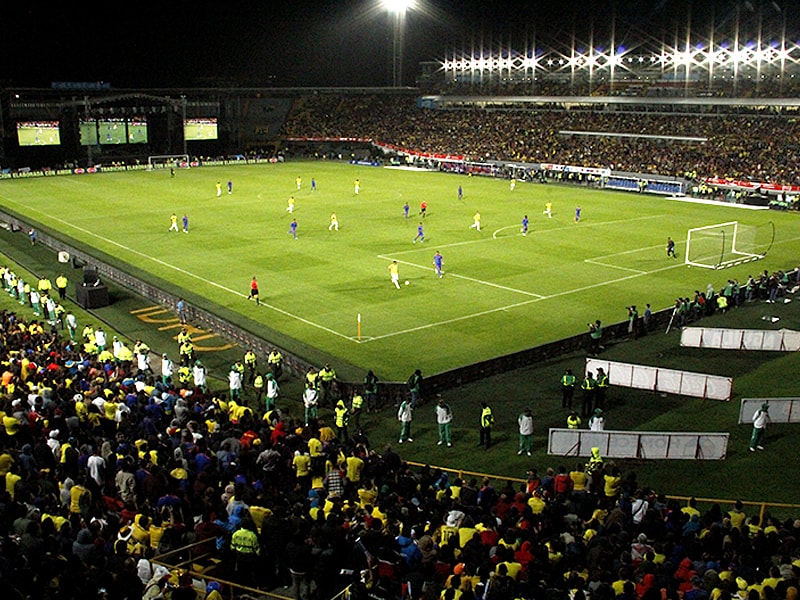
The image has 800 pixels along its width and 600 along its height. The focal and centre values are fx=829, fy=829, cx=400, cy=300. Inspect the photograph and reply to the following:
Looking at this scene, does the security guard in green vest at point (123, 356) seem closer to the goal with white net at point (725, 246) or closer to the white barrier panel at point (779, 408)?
the white barrier panel at point (779, 408)

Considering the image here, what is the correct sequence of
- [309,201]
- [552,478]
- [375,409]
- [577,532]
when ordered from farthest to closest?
[309,201]
[375,409]
[552,478]
[577,532]

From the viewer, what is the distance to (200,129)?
105 m

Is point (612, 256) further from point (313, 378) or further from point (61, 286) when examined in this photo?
point (61, 286)

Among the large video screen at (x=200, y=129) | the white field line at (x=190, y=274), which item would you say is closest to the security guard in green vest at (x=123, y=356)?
the white field line at (x=190, y=274)

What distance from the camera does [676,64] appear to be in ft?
311

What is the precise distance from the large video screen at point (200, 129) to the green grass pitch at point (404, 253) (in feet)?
82.6

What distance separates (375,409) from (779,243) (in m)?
35.8

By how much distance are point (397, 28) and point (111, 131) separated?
42163 mm

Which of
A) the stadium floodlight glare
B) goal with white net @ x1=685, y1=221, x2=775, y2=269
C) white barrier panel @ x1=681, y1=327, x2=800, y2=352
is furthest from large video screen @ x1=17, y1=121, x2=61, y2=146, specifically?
white barrier panel @ x1=681, y1=327, x2=800, y2=352

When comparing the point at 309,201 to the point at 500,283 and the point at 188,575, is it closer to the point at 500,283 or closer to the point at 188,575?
the point at 500,283

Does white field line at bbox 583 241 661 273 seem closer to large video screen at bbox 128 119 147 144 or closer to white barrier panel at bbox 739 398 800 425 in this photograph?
white barrier panel at bbox 739 398 800 425

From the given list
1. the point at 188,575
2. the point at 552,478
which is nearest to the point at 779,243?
the point at 552,478

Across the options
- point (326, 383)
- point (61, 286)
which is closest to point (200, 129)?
point (61, 286)

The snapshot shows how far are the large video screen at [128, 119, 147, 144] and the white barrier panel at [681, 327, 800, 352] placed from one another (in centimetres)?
8223
